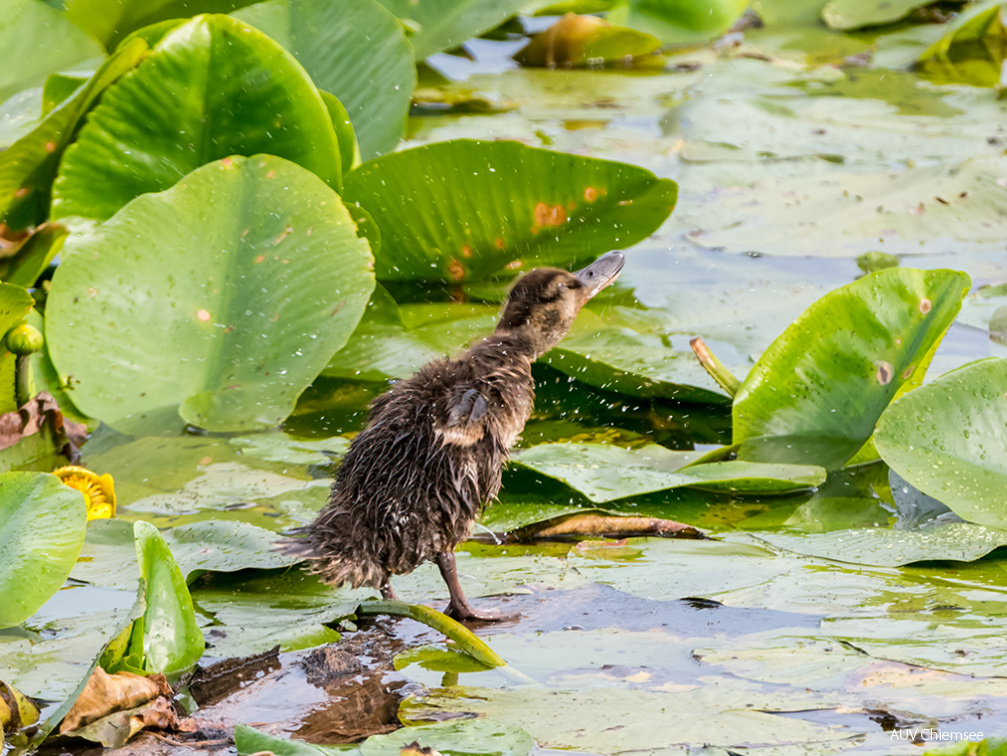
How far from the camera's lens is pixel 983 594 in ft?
7.42

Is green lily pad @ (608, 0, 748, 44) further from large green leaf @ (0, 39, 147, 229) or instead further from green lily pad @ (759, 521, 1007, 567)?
green lily pad @ (759, 521, 1007, 567)

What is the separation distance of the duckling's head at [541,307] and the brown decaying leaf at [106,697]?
1.24 m

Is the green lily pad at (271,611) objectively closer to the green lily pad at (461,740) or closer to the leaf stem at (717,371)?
the green lily pad at (461,740)

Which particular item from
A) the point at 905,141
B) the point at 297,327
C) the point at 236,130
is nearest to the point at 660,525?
the point at 297,327

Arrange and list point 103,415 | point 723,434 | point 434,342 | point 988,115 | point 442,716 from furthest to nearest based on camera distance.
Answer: point 988,115 < point 434,342 < point 723,434 < point 103,415 < point 442,716

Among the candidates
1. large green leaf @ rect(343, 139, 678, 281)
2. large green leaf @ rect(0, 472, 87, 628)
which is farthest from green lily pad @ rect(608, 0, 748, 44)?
large green leaf @ rect(0, 472, 87, 628)

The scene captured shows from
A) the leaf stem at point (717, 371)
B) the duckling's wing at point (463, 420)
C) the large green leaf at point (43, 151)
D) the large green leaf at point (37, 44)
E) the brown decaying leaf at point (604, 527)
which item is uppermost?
the large green leaf at point (37, 44)

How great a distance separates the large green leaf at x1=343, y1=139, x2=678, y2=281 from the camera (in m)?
3.41

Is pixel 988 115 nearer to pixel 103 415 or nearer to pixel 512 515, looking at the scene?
pixel 512 515

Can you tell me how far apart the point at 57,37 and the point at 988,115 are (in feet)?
13.3

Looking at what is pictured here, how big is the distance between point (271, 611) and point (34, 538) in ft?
1.50

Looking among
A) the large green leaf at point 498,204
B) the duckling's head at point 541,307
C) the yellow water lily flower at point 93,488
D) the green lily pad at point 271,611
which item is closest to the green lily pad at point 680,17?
the large green leaf at point 498,204

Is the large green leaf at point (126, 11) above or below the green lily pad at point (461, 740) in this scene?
above

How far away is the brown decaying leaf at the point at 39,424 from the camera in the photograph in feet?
9.56
